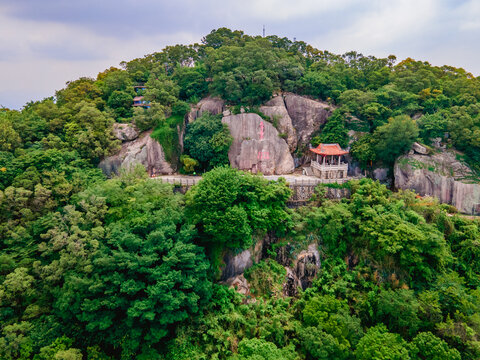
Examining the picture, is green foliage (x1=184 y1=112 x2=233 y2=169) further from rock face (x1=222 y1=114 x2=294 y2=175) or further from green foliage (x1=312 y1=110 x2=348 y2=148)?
green foliage (x1=312 y1=110 x2=348 y2=148)

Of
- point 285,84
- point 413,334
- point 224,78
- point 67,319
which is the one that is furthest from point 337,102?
point 67,319

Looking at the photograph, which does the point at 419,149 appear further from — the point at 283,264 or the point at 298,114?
the point at 283,264

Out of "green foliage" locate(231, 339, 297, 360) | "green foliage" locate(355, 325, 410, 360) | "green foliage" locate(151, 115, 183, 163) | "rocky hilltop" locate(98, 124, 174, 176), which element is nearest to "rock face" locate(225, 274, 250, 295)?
"green foliage" locate(231, 339, 297, 360)

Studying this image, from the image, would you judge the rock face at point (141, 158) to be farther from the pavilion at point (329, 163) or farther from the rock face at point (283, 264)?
the pavilion at point (329, 163)

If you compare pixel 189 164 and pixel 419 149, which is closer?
pixel 419 149

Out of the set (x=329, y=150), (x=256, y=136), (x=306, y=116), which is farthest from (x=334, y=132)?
(x=256, y=136)

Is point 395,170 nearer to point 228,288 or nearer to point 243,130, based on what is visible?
point 243,130

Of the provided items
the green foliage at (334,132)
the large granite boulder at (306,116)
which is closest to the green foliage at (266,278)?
the green foliage at (334,132)

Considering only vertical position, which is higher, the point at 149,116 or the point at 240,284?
the point at 149,116
